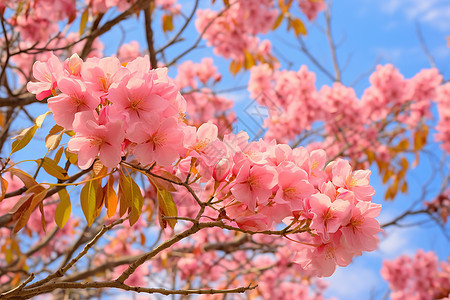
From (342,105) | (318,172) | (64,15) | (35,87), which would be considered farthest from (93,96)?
(342,105)

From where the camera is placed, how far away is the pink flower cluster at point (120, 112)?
0.71m

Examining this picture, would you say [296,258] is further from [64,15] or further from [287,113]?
[287,113]

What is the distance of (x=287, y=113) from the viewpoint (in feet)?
11.6

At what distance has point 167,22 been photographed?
2783 mm

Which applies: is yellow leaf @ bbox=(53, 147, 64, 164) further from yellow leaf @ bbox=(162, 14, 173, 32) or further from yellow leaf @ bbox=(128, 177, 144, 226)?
yellow leaf @ bbox=(162, 14, 173, 32)

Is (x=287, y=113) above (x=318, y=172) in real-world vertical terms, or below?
above

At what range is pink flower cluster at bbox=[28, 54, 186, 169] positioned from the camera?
2.33 ft

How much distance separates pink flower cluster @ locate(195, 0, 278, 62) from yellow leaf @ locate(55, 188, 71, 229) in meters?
2.31

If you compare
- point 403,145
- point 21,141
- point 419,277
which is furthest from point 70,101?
point 419,277

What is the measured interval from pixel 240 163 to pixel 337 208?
0.18 meters

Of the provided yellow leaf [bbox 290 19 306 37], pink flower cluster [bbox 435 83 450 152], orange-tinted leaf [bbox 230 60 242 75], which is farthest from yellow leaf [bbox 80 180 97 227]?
pink flower cluster [bbox 435 83 450 152]

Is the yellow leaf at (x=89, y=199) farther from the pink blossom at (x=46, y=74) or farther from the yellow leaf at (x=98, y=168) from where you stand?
the pink blossom at (x=46, y=74)

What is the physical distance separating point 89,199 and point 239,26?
9.26 ft

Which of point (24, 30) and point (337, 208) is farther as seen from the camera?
point (24, 30)
